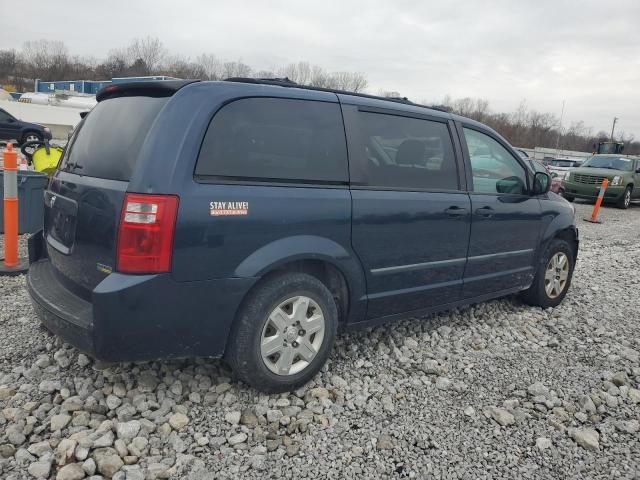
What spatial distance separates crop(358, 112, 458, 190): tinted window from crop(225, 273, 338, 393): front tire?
0.88 meters

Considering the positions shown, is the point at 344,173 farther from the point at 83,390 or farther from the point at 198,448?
the point at 83,390

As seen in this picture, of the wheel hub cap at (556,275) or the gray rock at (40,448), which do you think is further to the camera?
the wheel hub cap at (556,275)

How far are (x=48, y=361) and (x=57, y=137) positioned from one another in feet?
97.7

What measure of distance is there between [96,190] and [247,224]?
2.68 feet

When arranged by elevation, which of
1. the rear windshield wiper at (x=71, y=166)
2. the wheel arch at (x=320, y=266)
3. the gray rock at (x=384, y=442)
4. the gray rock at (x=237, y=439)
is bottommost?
the gray rock at (x=237, y=439)

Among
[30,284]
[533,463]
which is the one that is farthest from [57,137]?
[533,463]

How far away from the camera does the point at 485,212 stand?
4000 mm

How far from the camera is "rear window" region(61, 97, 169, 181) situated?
2.61m

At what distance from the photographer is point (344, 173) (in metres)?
3.12

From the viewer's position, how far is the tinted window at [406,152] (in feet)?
10.9

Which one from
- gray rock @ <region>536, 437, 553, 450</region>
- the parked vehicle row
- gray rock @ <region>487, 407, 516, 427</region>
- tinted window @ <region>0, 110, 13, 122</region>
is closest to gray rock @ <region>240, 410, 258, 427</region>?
gray rock @ <region>487, 407, 516, 427</region>

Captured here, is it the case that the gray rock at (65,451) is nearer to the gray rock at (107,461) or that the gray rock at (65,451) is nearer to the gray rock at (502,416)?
the gray rock at (107,461)

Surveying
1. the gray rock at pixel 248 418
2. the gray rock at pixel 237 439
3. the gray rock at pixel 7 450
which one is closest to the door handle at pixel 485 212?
the gray rock at pixel 248 418

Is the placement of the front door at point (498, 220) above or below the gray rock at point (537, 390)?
above
